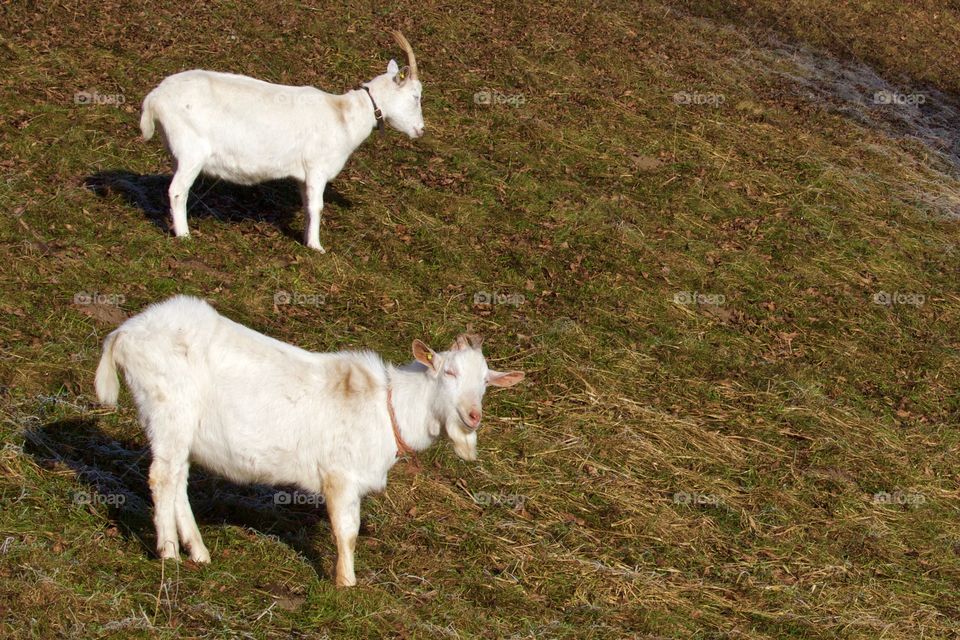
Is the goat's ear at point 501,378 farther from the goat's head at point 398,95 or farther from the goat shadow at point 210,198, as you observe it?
the goat's head at point 398,95

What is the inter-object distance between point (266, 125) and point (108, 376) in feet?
17.4

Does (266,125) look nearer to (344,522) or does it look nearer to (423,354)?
(423,354)

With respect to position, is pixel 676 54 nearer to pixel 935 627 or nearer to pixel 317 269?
pixel 317 269

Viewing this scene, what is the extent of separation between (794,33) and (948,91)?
11.2 feet

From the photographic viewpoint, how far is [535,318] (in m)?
11.2

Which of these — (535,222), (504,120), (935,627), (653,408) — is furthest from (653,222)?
(935,627)

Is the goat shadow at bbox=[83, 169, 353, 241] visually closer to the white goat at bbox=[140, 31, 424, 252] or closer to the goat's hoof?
the white goat at bbox=[140, 31, 424, 252]

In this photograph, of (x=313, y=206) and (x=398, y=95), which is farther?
(x=398, y=95)

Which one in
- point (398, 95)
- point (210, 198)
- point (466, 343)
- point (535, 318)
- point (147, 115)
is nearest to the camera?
point (466, 343)

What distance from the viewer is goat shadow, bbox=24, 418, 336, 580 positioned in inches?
264

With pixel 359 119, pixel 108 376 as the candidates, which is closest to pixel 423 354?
pixel 108 376

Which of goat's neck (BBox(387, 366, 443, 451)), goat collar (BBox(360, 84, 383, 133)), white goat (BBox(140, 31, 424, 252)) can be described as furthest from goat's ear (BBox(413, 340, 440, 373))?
goat collar (BBox(360, 84, 383, 133))

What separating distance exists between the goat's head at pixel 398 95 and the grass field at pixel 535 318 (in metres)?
0.37

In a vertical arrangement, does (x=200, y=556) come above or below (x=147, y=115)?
below
